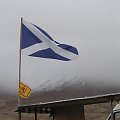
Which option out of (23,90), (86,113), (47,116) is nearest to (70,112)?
(23,90)

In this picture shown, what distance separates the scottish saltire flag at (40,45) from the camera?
16.8 m

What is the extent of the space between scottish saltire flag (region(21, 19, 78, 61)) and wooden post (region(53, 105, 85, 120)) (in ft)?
8.75

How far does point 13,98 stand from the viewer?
84.9 m

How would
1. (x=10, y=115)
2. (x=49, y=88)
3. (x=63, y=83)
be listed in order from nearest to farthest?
(x=10, y=115)
(x=49, y=88)
(x=63, y=83)

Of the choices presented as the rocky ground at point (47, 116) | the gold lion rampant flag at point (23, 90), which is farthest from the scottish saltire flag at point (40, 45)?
the rocky ground at point (47, 116)

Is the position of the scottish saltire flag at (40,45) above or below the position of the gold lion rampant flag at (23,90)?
above

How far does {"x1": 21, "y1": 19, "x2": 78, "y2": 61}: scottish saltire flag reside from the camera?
1678 centimetres

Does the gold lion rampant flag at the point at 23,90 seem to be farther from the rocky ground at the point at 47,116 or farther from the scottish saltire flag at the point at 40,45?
the rocky ground at the point at 47,116

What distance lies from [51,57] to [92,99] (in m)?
3.70

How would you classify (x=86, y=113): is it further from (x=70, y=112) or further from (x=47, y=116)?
(x=70, y=112)

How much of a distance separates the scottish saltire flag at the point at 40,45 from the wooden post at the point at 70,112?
8.75 feet

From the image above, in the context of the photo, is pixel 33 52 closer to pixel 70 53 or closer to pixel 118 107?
pixel 70 53

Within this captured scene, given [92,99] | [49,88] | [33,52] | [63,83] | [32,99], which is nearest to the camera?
[92,99]

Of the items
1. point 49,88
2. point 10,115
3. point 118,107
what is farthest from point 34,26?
point 49,88
